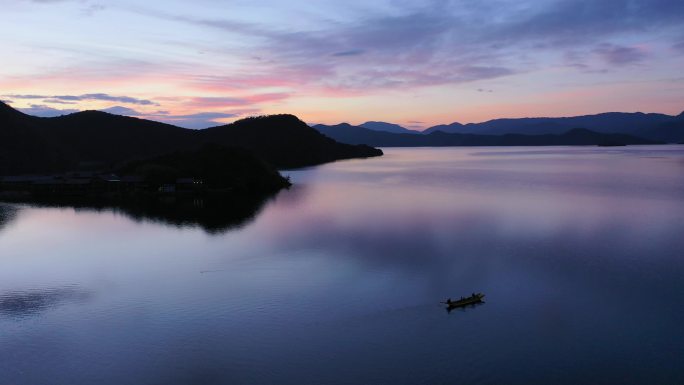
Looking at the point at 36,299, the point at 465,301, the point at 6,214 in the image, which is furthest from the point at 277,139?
the point at 465,301

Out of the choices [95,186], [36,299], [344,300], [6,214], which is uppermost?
[95,186]

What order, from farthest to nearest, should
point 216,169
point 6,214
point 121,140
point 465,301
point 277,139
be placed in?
point 277,139 → point 121,140 → point 216,169 → point 6,214 → point 465,301

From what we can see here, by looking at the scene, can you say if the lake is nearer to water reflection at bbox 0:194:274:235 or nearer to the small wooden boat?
the small wooden boat

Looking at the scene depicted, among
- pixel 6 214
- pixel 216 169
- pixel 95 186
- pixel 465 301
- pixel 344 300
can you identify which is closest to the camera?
pixel 465 301

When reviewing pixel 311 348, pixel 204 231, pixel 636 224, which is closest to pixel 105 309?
pixel 311 348

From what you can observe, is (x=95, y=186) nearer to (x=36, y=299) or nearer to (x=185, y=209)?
(x=185, y=209)

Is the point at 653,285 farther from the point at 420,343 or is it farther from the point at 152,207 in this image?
the point at 152,207

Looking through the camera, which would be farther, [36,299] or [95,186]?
[95,186]
